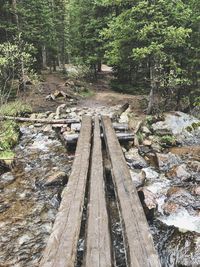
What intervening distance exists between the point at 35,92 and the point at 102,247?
1947 cm

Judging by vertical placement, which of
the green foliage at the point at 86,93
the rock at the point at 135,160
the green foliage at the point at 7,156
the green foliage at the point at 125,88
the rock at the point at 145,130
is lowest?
the rock at the point at 135,160

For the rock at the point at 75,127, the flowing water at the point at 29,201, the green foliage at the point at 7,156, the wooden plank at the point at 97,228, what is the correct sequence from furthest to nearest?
the rock at the point at 75,127 → the green foliage at the point at 7,156 → the flowing water at the point at 29,201 → the wooden plank at the point at 97,228

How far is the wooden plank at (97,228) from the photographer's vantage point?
4387mm

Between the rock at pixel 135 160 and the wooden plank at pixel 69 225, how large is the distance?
271 cm

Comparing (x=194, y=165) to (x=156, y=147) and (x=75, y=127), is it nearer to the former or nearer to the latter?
(x=156, y=147)

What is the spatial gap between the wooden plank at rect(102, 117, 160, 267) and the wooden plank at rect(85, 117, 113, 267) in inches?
13.1

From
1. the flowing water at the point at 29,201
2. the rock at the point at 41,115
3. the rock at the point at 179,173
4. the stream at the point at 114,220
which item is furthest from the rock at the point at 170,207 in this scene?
the rock at the point at 41,115

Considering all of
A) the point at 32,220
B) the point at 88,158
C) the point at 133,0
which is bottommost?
the point at 32,220

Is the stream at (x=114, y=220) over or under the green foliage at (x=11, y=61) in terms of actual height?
under

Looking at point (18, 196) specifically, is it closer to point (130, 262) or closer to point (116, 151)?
point (116, 151)

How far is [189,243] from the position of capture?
20.6 feet

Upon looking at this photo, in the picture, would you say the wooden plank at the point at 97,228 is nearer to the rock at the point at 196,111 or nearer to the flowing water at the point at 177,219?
the flowing water at the point at 177,219

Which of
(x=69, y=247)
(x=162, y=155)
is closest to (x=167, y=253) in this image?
(x=69, y=247)

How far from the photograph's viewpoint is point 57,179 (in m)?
8.98
